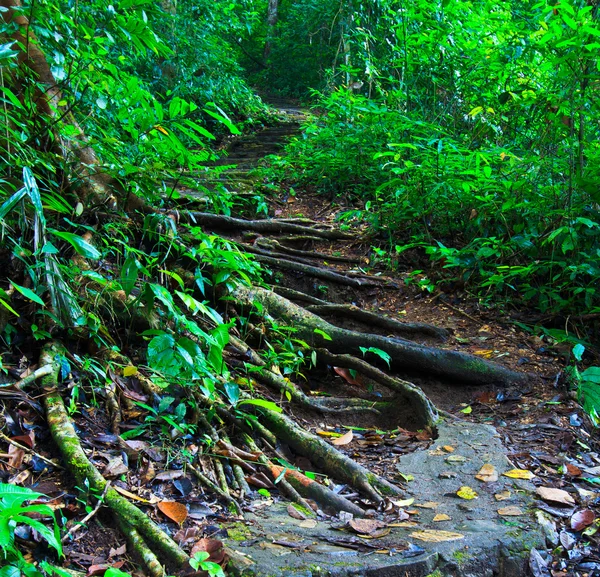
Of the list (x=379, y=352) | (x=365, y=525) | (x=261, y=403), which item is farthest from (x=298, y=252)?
(x=365, y=525)

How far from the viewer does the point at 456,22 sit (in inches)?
235

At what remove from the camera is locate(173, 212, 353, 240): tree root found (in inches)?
238

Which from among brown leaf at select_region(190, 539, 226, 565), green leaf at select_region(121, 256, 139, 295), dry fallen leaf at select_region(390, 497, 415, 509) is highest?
green leaf at select_region(121, 256, 139, 295)

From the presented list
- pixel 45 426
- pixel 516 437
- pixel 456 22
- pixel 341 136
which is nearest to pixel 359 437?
pixel 516 437

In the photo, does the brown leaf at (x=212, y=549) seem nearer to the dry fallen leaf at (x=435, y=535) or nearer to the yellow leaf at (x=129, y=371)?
the dry fallen leaf at (x=435, y=535)

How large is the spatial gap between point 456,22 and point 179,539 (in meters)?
5.95

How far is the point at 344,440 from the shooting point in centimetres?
341

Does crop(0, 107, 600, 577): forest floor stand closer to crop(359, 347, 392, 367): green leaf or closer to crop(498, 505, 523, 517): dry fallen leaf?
crop(498, 505, 523, 517): dry fallen leaf

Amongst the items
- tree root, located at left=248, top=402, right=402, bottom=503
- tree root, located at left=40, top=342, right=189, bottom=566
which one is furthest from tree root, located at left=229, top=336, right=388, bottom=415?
tree root, located at left=40, top=342, right=189, bottom=566

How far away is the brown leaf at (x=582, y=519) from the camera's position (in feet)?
8.13

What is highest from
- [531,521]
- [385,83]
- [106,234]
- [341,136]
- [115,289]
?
[385,83]

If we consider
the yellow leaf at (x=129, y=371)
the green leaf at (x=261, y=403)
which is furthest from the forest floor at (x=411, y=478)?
the green leaf at (x=261, y=403)

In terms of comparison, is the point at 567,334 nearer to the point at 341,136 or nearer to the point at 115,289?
the point at 115,289

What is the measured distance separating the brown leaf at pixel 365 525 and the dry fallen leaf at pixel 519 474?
89 centimetres
